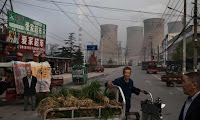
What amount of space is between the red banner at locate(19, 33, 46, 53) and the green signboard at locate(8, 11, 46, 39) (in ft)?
1.27

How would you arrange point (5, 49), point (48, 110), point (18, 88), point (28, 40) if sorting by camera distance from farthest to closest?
point (28, 40), point (5, 49), point (18, 88), point (48, 110)

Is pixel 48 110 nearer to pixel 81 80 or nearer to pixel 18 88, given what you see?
pixel 18 88

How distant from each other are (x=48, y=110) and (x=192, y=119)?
2.13 m

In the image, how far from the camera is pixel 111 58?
368 feet

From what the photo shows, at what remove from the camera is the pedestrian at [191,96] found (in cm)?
190

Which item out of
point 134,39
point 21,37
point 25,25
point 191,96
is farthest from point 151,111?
point 134,39

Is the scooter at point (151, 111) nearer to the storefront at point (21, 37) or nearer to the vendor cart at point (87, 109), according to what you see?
the vendor cart at point (87, 109)

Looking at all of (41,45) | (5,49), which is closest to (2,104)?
(5,49)

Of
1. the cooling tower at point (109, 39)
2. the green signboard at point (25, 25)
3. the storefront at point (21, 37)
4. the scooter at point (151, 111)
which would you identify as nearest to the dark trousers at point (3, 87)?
the storefront at point (21, 37)

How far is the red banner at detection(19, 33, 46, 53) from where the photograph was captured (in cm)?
1531

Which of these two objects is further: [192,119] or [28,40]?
[28,40]

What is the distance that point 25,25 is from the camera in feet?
50.7

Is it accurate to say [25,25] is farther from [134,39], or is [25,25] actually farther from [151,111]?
Result: [134,39]

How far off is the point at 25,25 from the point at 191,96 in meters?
15.7
